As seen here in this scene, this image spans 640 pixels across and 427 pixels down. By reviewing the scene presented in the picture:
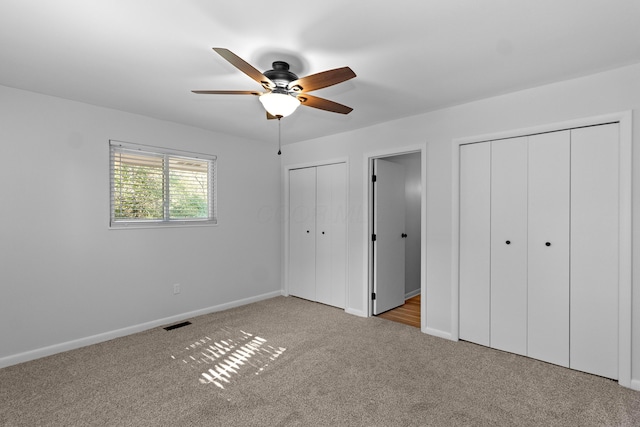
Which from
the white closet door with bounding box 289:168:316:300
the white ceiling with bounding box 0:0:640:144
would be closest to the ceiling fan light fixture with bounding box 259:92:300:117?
the white ceiling with bounding box 0:0:640:144

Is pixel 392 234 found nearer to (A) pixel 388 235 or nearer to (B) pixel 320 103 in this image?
(A) pixel 388 235

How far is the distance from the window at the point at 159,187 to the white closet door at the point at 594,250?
3762 millimetres

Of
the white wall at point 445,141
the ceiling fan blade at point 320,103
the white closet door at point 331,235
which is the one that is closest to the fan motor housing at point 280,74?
the ceiling fan blade at point 320,103

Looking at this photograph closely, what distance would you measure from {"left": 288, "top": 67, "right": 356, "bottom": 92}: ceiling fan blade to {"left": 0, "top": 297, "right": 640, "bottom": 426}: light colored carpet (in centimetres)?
209

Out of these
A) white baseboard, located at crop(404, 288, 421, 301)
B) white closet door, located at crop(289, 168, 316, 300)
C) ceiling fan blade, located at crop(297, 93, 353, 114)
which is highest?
ceiling fan blade, located at crop(297, 93, 353, 114)

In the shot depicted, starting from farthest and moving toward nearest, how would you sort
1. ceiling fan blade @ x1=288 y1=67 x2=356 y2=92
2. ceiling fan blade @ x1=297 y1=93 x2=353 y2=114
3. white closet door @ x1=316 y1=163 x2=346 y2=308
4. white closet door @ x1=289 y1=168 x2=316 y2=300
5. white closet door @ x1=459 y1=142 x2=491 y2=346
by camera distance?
1. white closet door @ x1=289 y1=168 x2=316 y2=300
2. white closet door @ x1=316 y1=163 x2=346 y2=308
3. white closet door @ x1=459 y1=142 x2=491 y2=346
4. ceiling fan blade @ x1=297 y1=93 x2=353 y2=114
5. ceiling fan blade @ x1=288 y1=67 x2=356 y2=92

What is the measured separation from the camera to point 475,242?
3100mm

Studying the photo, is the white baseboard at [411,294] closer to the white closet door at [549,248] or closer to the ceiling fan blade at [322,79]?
the white closet door at [549,248]

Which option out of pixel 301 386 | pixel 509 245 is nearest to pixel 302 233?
pixel 301 386

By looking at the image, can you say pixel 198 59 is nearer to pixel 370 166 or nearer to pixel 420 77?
pixel 420 77

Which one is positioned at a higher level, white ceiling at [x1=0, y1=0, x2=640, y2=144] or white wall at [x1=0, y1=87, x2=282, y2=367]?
white ceiling at [x1=0, y1=0, x2=640, y2=144]

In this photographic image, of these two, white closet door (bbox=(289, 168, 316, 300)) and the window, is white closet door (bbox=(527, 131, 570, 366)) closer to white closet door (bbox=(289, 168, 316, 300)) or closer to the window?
white closet door (bbox=(289, 168, 316, 300))

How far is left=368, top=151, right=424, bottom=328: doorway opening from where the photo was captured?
3.97m

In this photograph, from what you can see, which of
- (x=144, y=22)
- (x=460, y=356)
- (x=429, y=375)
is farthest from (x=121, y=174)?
(x=460, y=356)
